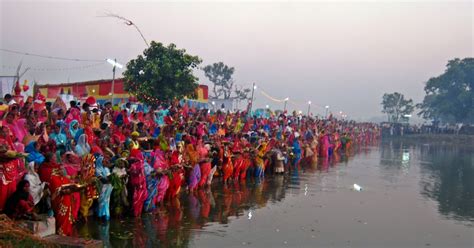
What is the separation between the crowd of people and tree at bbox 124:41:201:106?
4.60 m

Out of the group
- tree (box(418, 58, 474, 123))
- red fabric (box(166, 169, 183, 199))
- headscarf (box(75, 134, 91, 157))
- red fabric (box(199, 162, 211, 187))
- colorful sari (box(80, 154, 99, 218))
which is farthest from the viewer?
tree (box(418, 58, 474, 123))

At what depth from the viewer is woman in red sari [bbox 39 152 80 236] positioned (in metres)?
8.22

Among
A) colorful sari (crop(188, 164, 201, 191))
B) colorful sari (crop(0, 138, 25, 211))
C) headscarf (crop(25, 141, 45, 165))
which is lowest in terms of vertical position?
colorful sari (crop(188, 164, 201, 191))

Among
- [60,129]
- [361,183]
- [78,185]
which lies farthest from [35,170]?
[361,183]

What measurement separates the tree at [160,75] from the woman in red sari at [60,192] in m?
14.3

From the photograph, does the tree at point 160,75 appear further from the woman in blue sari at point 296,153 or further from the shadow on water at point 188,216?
the shadow on water at point 188,216

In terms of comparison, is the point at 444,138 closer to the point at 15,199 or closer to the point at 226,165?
the point at 226,165

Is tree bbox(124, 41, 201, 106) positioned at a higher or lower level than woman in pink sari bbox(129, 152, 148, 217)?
higher

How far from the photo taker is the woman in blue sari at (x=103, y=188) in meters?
9.42

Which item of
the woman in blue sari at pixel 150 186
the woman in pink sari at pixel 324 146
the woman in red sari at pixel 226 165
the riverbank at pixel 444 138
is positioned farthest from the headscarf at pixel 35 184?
the riverbank at pixel 444 138

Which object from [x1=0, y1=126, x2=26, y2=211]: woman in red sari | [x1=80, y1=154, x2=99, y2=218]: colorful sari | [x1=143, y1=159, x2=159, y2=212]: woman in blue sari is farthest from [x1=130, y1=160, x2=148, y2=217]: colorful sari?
[x1=0, y1=126, x2=26, y2=211]: woman in red sari

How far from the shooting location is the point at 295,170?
67.4 ft

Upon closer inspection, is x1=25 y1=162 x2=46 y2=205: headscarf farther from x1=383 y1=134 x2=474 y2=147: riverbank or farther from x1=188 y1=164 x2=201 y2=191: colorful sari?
x1=383 y1=134 x2=474 y2=147: riverbank

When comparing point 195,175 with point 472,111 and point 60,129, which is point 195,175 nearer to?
point 60,129
